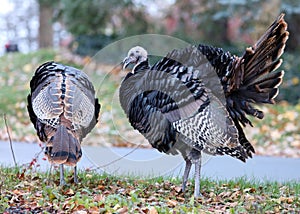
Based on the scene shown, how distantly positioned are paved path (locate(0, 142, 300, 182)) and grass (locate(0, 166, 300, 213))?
967 mm

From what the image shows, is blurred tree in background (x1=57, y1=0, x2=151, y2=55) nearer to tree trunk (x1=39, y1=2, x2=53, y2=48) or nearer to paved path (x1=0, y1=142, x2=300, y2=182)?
tree trunk (x1=39, y1=2, x2=53, y2=48)

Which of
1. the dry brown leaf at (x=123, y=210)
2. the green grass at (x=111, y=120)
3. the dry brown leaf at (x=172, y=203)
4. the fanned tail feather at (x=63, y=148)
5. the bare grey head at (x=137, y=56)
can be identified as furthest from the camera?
the green grass at (x=111, y=120)

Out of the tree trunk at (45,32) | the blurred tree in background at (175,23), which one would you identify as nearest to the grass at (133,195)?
the blurred tree in background at (175,23)

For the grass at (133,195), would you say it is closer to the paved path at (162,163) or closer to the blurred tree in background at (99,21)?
the paved path at (162,163)

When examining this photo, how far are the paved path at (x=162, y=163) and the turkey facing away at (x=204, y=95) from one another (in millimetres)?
1702

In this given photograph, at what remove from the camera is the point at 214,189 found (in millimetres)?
5785

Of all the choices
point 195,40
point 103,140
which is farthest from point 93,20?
point 103,140

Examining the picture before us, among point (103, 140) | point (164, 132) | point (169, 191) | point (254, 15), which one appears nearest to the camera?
point (164, 132)

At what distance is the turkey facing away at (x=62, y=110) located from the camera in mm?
5133

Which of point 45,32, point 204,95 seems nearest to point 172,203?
point 204,95

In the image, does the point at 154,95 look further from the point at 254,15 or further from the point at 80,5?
the point at 80,5

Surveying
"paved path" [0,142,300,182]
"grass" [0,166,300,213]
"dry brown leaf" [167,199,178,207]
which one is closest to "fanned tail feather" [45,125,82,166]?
"grass" [0,166,300,213]

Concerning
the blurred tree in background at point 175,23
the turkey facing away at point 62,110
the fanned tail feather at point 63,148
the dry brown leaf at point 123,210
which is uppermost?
the blurred tree in background at point 175,23

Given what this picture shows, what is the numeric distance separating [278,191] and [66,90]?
8.14ft
